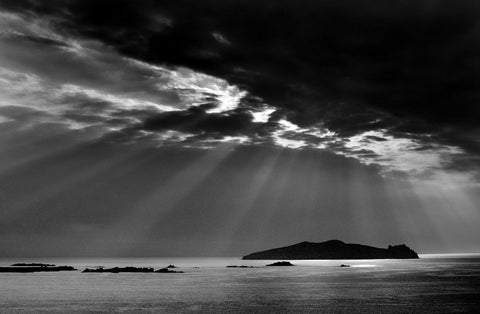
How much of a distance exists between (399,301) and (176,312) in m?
30.9

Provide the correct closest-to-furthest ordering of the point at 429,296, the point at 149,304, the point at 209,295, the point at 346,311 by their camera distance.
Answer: the point at 346,311 < the point at 149,304 < the point at 429,296 < the point at 209,295

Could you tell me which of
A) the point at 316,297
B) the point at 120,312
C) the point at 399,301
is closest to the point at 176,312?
the point at 120,312

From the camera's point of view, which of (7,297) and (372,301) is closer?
(372,301)

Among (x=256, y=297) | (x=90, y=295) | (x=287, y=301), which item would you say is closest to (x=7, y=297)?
(x=90, y=295)

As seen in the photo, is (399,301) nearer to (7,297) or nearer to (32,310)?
(32,310)

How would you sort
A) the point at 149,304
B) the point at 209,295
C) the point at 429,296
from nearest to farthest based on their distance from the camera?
1. the point at 149,304
2. the point at 429,296
3. the point at 209,295

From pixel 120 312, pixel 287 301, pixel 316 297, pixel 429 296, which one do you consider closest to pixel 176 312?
pixel 120 312

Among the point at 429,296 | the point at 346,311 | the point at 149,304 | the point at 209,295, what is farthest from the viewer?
the point at 209,295

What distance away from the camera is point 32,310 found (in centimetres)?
6012

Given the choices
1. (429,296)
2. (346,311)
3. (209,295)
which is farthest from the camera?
(209,295)

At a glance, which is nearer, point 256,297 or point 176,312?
point 176,312

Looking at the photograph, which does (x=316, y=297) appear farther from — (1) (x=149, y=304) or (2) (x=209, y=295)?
(1) (x=149, y=304)

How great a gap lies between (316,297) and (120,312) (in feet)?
101

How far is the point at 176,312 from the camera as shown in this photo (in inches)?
2255
